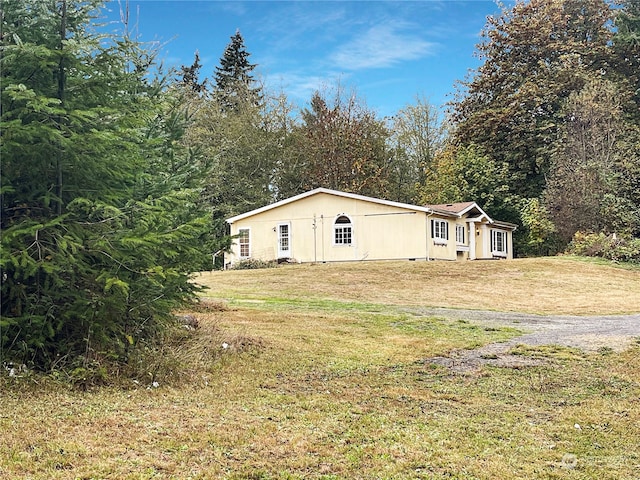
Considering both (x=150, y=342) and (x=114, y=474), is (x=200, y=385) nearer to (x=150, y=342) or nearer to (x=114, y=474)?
(x=150, y=342)

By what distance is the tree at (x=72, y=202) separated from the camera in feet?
18.2

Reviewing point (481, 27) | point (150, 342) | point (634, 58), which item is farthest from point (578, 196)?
point (150, 342)

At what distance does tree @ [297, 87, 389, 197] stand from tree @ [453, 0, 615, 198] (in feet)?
17.7

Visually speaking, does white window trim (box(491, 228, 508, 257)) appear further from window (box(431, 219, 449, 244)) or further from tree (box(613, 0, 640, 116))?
tree (box(613, 0, 640, 116))

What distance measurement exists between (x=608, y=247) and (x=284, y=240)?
13.7 metres

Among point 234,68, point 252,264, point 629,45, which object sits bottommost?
point 252,264

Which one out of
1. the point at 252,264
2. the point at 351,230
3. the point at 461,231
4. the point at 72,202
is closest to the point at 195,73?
the point at 252,264

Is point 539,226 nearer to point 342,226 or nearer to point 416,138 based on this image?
point 342,226

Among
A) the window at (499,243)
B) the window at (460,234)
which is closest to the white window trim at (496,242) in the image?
the window at (499,243)

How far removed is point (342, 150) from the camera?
3697 centimetres

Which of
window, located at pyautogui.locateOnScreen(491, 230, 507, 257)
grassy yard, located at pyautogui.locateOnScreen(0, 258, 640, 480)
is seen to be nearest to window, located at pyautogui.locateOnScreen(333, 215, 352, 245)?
window, located at pyautogui.locateOnScreen(491, 230, 507, 257)

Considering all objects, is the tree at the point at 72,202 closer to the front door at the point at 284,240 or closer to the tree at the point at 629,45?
the front door at the point at 284,240

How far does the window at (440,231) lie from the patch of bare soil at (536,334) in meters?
11.2

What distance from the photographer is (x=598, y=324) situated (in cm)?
1216
